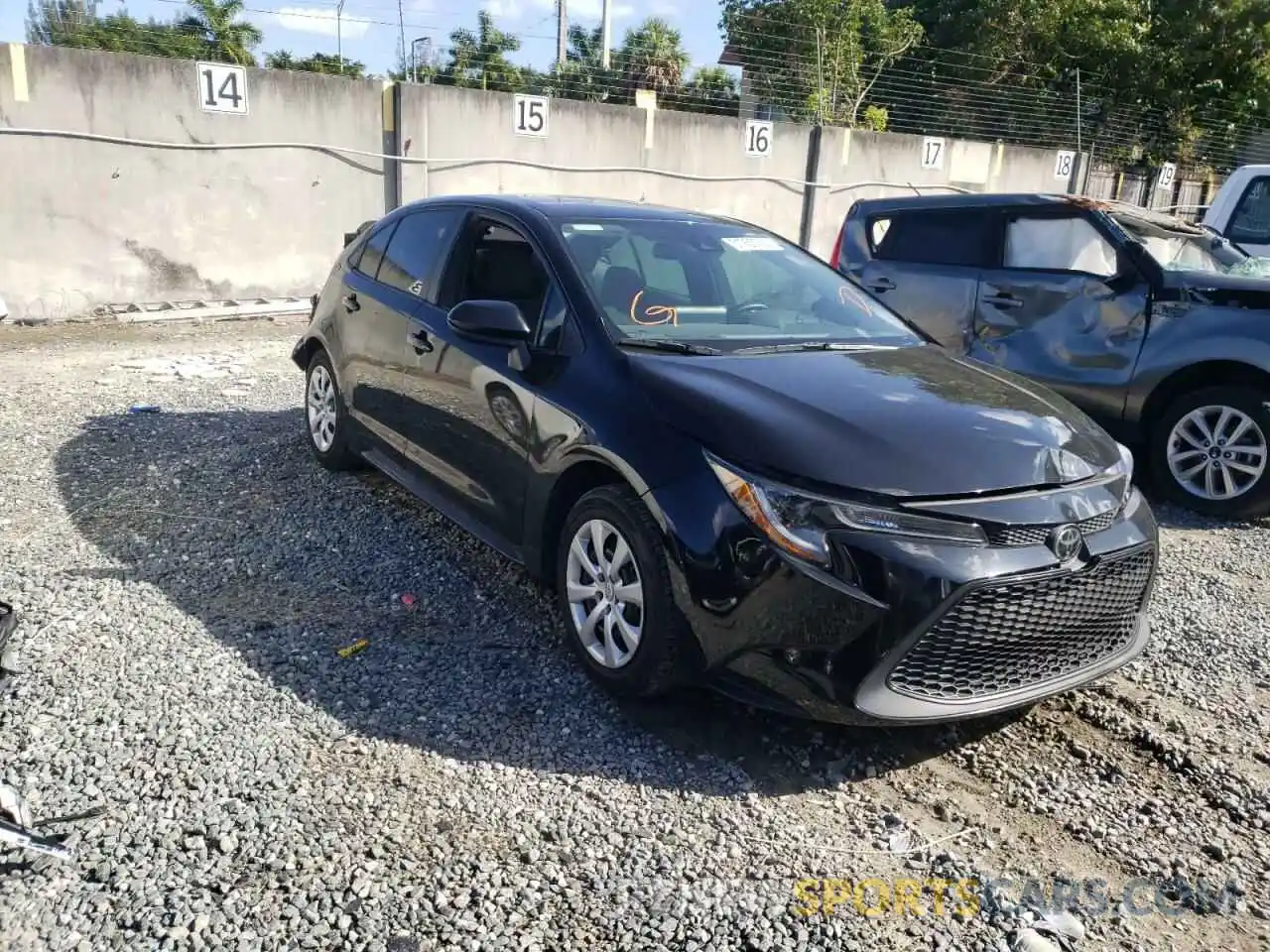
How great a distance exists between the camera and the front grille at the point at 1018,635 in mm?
2941

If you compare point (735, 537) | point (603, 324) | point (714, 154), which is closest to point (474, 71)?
point (714, 154)

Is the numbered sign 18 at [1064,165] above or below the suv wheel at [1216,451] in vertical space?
above

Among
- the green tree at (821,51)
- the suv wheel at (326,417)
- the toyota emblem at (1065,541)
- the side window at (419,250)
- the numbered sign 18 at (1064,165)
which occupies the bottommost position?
the suv wheel at (326,417)

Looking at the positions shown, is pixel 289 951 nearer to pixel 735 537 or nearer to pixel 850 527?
pixel 735 537

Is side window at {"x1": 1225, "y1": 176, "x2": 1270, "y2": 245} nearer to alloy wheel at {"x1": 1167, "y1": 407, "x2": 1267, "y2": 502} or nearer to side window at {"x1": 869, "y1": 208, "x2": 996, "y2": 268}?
side window at {"x1": 869, "y1": 208, "x2": 996, "y2": 268}

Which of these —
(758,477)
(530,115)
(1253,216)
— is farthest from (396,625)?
(530,115)

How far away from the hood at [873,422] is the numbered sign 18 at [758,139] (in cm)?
1270

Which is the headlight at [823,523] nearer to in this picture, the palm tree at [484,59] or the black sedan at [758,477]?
the black sedan at [758,477]

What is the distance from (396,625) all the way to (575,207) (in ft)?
6.39

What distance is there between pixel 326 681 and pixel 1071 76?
2517cm

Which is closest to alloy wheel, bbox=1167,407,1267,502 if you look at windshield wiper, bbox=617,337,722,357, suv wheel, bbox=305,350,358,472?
windshield wiper, bbox=617,337,722,357

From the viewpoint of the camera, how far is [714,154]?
15.4 meters

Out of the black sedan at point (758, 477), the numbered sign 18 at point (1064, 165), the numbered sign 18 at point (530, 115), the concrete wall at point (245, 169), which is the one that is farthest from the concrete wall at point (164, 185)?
the numbered sign 18 at point (1064, 165)

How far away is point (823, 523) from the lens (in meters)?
2.94
